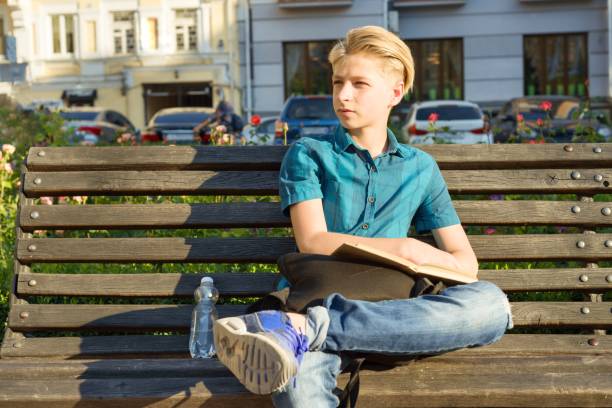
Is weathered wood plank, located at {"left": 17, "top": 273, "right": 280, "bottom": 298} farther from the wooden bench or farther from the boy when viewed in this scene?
the boy

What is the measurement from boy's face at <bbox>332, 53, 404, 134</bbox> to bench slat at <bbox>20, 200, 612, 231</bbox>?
620mm

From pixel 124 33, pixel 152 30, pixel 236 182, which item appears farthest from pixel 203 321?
pixel 124 33

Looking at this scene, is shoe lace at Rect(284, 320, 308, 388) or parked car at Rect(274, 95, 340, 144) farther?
parked car at Rect(274, 95, 340, 144)

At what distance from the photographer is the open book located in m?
3.59

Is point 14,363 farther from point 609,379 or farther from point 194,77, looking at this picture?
point 194,77

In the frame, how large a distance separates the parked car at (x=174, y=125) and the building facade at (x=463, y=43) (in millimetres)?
7694

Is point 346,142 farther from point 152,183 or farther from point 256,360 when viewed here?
point 256,360

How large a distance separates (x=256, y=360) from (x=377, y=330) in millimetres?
459

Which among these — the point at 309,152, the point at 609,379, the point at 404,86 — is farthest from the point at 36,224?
the point at 609,379

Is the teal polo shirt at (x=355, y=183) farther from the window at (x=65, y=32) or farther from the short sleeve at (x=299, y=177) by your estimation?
the window at (x=65, y=32)

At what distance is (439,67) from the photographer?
111ft

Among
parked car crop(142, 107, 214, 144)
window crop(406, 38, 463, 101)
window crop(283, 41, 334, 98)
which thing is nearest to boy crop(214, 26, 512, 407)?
parked car crop(142, 107, 214, 144)

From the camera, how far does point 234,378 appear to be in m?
3.53

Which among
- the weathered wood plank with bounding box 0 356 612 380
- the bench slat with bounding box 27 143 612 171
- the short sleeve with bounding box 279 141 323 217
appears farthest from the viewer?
the bench slat with bounding box 27 143 612 171
